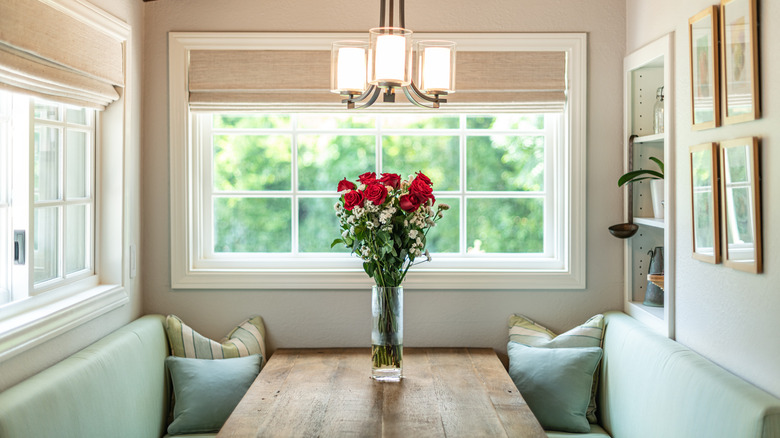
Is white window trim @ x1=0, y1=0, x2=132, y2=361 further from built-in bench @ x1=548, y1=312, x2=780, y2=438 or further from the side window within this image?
built-in bench @ x1=548, y1=312, x2=780, y2=438

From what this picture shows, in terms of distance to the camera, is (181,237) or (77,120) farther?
(181,237)

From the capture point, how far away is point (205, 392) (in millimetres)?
2934

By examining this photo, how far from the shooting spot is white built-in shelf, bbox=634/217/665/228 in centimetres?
281

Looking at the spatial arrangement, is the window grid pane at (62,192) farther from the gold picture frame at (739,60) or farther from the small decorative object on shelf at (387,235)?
the gold picture frame at (739,60)

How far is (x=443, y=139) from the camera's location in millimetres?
3422

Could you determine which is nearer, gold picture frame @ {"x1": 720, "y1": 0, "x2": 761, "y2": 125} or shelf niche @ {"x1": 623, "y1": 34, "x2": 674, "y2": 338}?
gold picture frame @ {"x1": 720, "y1": 0, "x2": 761, "y2": 125}

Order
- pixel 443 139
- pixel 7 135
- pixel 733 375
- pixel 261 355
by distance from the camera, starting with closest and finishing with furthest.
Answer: pixel 733 375, pixel 7 135, pixel 261 355, pixel 443 139

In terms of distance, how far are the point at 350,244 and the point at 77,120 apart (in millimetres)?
1245

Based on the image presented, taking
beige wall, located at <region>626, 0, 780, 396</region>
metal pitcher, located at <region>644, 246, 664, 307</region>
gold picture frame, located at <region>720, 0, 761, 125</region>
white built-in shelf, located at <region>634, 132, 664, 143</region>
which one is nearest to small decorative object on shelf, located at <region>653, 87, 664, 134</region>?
white built-in shelf, located at <region>634, 132, 664, 143</region>

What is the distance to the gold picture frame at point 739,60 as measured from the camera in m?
1.99

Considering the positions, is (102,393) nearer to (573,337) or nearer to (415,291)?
(415,291)

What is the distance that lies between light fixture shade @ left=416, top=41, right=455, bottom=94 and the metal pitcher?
1298 millimetres

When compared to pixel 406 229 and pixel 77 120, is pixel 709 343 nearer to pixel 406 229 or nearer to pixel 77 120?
pixel 406 229

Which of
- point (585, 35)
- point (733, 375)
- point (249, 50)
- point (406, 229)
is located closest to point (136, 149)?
point (249, 50)
